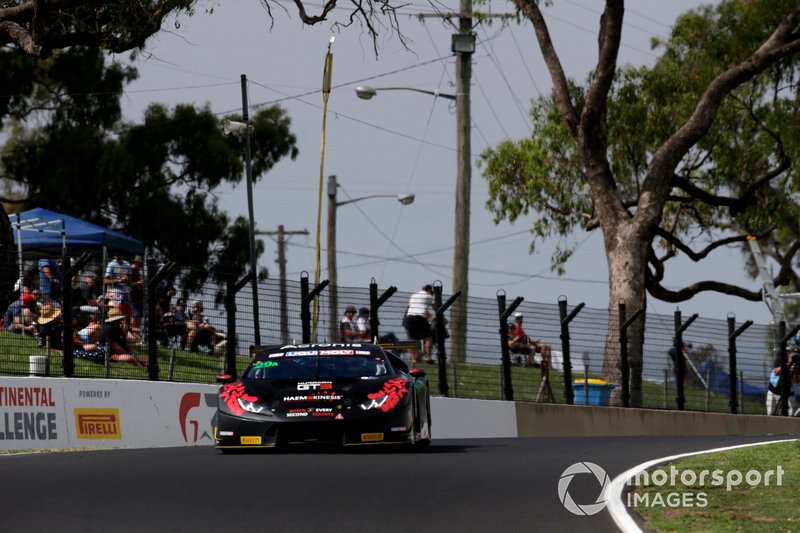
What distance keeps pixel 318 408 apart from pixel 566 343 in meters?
9.54

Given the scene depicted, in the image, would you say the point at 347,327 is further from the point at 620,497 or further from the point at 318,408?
the point at 620,497

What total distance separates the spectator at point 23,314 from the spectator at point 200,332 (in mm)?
1991

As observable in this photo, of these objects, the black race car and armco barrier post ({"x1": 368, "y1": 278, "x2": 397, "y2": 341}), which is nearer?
the black race car

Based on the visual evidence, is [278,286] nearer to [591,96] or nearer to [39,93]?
[591,96]

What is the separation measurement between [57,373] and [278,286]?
368 centimetres

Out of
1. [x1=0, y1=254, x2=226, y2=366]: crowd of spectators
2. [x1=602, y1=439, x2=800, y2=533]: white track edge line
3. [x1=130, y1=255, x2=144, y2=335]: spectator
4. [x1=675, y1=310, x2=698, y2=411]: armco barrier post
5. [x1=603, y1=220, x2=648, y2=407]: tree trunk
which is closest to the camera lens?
[x1=602, y1=439, x2=800, y2=533]: white track edge line

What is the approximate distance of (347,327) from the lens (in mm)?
20938

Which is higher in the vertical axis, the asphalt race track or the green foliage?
the green foliage

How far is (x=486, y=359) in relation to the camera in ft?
72.2

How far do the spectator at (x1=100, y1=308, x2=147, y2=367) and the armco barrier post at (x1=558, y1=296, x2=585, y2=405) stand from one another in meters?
7.54

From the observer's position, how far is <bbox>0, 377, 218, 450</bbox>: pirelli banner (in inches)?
606

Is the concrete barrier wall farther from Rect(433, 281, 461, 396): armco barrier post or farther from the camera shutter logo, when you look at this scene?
the camera shutter logo

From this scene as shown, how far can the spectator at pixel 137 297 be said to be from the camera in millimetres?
17627

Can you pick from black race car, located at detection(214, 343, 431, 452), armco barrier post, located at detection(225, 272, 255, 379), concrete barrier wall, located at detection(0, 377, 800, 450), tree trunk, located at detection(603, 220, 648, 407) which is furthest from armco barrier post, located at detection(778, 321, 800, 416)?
black race car, located at detection(214, 343, 431, 452)
